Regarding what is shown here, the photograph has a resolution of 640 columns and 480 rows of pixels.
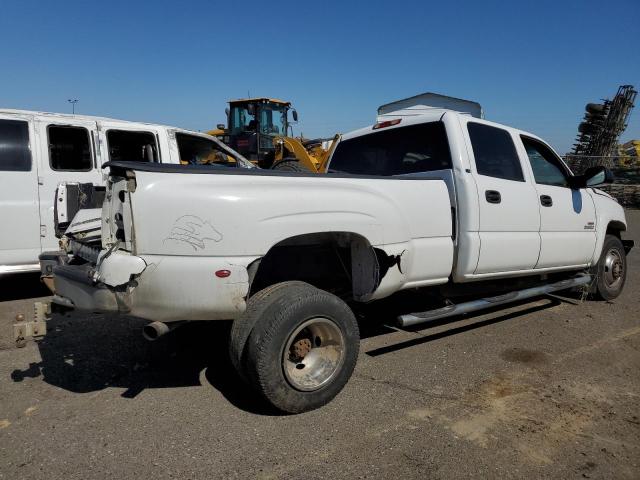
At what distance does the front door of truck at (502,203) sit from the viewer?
167 inches

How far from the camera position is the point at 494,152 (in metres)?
4.64

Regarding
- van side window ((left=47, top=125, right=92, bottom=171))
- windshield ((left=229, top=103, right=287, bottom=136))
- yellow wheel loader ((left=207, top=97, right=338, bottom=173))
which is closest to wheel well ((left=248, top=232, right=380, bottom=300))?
van side window ((left=47, top=125, right=92, bottom=171))

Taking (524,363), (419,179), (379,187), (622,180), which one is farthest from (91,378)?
(622,180)

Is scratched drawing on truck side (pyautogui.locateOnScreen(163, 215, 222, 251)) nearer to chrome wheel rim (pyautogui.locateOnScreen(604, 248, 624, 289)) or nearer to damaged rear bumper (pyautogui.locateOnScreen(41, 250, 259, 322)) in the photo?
damaged rear bumper (pyautogui.locateOnScreen(41, 250, 259, 322))

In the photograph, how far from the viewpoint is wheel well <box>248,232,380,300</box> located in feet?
11.5

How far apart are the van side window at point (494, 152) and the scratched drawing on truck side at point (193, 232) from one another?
2.62 m

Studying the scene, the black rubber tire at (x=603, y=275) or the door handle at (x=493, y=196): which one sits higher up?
the door handle at (x=493, y=196)

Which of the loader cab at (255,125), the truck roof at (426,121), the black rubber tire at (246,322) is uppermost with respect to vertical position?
the loader cab at (255,125)

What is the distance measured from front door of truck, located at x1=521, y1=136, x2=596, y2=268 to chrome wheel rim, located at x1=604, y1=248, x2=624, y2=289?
0.70 m

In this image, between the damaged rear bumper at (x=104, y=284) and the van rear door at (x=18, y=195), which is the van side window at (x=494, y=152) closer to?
the damaged rear bumper at (x=104, y=284)

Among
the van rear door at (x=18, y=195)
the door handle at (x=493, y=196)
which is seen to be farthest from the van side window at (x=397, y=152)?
the van rear door at (x=18, y=195)

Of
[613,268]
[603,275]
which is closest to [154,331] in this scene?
[603,275]

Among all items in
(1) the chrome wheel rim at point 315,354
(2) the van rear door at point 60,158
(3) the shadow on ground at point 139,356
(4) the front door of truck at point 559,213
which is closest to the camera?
(1) the chrome wheel rim at point 315,354

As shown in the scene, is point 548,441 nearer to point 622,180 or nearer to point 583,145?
point 622,180
